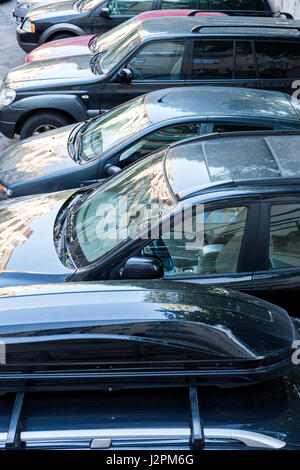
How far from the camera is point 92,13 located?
11.2 metres

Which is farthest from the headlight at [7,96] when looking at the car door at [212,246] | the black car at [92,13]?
the car door at [212,246]

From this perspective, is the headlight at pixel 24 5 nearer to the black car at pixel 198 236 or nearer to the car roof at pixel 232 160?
the car roof at pixel 232 160

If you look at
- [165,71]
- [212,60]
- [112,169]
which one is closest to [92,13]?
[165,71]

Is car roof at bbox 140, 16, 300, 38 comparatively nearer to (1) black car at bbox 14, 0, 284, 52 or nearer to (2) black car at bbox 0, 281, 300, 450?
(1) black car at bbox 14, 0, 284, 52

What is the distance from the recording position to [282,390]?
2928mm

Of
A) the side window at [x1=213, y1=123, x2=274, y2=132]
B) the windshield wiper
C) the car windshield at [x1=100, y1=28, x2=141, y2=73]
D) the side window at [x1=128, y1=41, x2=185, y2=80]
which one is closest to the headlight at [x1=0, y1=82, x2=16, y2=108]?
the windshield wiper

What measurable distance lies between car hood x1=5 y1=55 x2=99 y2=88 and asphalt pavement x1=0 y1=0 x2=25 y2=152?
1.33 m

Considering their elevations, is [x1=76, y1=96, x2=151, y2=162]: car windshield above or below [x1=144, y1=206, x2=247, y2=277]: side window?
above

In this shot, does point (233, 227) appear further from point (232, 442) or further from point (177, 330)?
point (232, 442)

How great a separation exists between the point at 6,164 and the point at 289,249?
131 inches

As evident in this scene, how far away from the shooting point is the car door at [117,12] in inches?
432

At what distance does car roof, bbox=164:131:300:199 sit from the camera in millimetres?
4480

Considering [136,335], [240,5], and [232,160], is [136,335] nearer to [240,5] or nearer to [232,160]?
[232,160]
